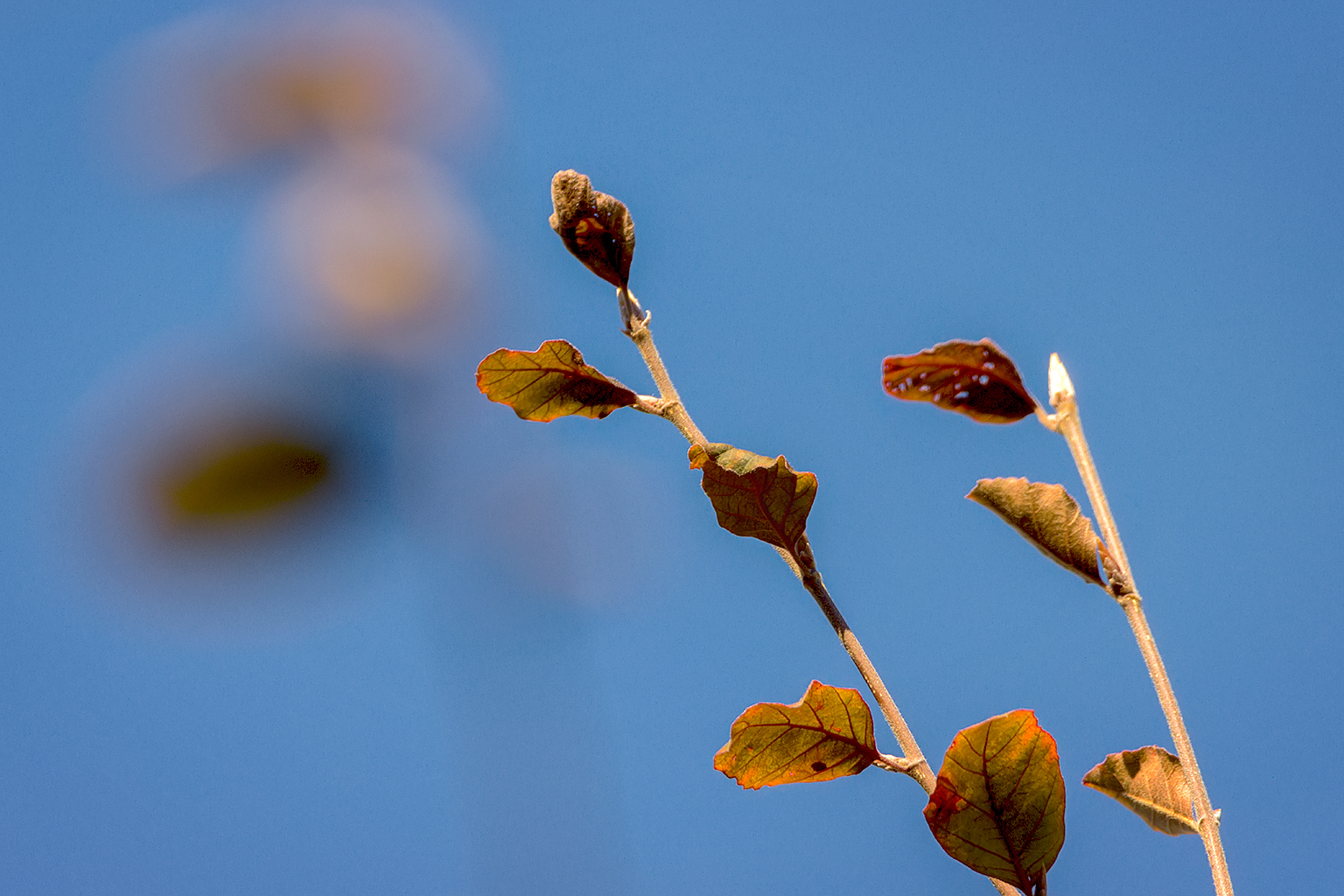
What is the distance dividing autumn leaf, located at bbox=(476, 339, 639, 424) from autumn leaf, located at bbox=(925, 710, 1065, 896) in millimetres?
143

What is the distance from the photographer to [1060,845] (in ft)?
0.89

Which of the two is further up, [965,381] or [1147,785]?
[965,381]

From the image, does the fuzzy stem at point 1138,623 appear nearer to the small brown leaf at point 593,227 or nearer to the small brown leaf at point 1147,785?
the small brown leaf at point 1147,785

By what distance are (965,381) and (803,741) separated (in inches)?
4.6

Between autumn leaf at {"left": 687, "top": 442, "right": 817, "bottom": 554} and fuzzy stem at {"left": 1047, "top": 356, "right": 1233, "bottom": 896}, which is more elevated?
autumn leaf at {"left": 687, "top": 442, "right": 817, "bottom": 554}

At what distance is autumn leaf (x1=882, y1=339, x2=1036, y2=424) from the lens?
0.99ft

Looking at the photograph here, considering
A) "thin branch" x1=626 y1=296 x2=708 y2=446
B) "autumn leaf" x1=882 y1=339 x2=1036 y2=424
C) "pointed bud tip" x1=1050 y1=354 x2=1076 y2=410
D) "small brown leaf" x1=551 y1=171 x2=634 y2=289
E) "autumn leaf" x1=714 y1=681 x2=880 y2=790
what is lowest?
"autumn leaf" x1=714 y1=681 x2=880 y2=790

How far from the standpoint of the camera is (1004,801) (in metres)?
0.27

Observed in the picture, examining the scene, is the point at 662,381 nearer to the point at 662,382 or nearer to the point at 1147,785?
the point at 662,382

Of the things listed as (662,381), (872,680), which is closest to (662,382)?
(662,381)

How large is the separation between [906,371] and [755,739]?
0.12m

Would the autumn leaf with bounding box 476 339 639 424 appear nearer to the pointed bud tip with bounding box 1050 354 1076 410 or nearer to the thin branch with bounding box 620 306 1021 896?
the thin branch with bounding box 620 306 1021 896

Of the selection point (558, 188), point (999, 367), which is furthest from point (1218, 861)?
point (558, 188)

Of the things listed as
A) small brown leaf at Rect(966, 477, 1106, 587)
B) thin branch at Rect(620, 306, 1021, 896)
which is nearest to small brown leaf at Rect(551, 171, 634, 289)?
thin branch at Rect(620, 306, 1021, 896)
